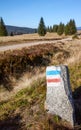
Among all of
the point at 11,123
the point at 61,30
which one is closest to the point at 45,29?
the point at 61,30

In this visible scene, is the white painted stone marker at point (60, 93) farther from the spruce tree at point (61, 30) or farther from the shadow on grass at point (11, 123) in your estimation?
the spruce tree at point (61, 30)

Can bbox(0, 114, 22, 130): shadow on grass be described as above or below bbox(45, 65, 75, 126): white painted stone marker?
below

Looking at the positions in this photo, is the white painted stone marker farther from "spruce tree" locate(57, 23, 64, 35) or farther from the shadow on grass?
"spruce tree" locate(57, 23, 64, 35)

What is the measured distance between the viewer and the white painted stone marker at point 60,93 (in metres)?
6.52

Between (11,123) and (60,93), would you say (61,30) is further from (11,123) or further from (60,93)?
(60,93)

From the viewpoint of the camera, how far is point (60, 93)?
653 cm

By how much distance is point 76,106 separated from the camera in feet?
23.8

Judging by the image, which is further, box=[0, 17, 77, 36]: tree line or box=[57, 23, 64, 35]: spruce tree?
box=[57, 23, 64, 35]: spruce tree

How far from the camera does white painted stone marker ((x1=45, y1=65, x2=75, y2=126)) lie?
652cm

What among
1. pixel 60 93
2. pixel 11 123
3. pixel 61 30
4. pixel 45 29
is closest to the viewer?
pixel 60 93

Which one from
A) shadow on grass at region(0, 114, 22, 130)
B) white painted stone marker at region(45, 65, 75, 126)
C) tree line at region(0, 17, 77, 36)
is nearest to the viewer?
white painted stone marker at region(45, 65, 75, 126)

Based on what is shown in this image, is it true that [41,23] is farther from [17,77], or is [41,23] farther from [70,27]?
[17,77]

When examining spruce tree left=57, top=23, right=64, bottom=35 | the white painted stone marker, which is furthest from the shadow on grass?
spruce tree left=57, top=23, right=64, bottom=35

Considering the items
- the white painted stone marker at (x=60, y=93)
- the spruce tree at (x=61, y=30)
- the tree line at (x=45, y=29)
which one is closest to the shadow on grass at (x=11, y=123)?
the white painted stone marker at (x=60, y=93)
